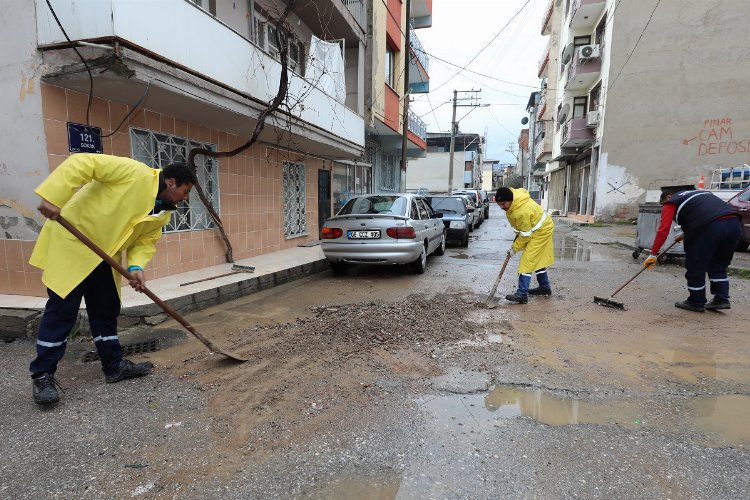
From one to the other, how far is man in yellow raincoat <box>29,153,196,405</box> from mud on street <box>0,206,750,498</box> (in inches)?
16.3

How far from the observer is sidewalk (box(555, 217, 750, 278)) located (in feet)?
25.3

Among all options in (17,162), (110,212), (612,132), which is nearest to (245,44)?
(17,162)

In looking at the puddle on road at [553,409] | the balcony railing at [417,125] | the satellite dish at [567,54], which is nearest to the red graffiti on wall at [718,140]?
the satellite dish at [567,54]

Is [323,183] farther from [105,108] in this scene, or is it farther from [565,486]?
[565,486]

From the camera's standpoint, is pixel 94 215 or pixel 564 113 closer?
pixel 94 215

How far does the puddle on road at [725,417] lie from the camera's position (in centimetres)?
248

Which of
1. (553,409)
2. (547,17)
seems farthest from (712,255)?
(547,17)

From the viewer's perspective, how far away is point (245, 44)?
6203 millimetres

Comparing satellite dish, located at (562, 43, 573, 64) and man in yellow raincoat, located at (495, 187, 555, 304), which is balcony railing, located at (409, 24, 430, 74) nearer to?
satellite dish, located at (562, 43, 573, 64)

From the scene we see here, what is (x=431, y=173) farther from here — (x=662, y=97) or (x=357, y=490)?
(x=357, y=490)

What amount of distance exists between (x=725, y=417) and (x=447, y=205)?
416 inches

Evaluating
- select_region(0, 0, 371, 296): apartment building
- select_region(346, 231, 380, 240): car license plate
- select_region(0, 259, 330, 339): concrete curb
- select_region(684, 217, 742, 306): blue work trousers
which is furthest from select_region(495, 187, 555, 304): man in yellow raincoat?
select_region(0, 0, 371, 296): apartment building

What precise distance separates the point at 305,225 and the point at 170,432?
8.17 metres

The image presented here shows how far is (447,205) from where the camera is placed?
42.5ft
